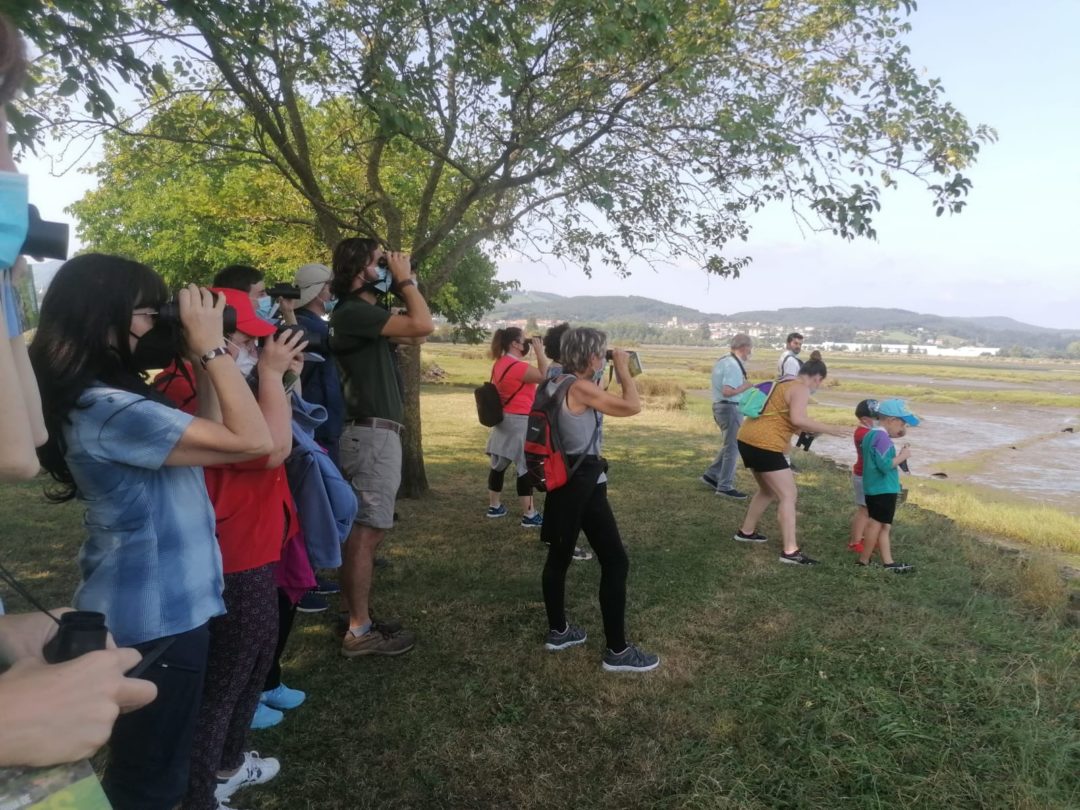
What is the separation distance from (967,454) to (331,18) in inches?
792

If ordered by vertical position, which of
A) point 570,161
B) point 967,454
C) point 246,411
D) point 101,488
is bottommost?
point 967,454

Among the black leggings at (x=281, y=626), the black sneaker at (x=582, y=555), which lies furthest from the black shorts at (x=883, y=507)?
the black leggings at (x=281, y=626)

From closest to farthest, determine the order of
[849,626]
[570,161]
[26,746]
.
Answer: [26,746] → [849,626] → [570,161]

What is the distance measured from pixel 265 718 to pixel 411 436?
4.39m

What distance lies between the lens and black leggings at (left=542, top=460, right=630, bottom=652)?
372 cm

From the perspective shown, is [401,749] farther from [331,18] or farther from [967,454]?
[967,454]

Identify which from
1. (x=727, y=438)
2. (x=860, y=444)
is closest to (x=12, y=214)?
(x=860, y=444)

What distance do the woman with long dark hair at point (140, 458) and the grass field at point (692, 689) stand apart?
1.12 meters

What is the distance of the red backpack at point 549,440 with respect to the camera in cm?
374

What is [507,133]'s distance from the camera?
6.95 meters

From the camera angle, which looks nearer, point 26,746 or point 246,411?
point 26,746

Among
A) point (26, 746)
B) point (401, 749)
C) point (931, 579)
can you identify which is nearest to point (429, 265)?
point (931, 579)

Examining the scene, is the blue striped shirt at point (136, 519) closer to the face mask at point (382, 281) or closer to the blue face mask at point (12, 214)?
the blue face mask at point (12, 214)

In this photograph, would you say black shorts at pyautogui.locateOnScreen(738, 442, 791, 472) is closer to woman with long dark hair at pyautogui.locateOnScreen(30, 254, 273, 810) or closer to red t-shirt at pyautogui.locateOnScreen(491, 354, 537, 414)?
red t-shirt at pyautogui.locateOnScreen(491, 354, 537, 414)
